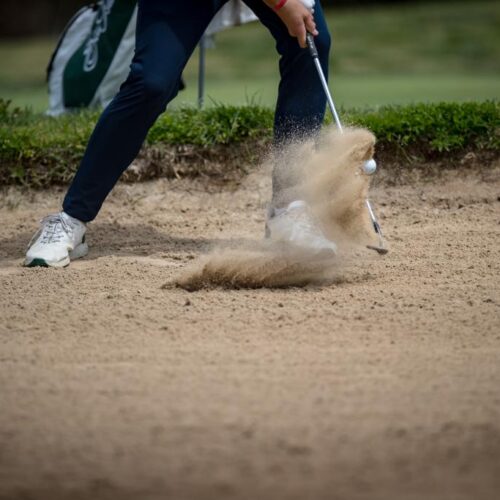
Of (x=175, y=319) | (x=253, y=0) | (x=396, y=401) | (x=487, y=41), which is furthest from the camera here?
(x=487, y=41)

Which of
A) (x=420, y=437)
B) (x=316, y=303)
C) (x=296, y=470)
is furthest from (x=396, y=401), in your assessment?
(x=316, y=303)

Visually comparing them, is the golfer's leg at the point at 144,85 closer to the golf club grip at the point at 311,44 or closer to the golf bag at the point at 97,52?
the golf club grip at the point at 311,44

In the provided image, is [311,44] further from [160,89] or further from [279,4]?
[160,89]

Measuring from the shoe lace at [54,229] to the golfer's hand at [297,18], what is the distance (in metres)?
1.14

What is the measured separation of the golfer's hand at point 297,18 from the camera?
3.55m

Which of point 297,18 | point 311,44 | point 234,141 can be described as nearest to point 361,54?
point 234,141

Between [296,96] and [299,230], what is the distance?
0.60 meters

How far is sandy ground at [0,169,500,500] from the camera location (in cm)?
204

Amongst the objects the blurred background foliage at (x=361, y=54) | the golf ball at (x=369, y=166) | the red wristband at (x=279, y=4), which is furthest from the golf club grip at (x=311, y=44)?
the blurred background foliage at (x=361, y=54)

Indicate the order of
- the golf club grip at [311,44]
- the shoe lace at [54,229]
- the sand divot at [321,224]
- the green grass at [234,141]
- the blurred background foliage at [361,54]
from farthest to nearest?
the blurred background foliage at [361,54]
the green grass at [234,141]
the shoe lace at [54,229]
the golf club grip at [311,44]
the sand divot at [321,224]

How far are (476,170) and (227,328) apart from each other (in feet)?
7.30

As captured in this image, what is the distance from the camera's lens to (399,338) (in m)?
2.91

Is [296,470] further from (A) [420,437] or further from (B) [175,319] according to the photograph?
(B) [175,319]

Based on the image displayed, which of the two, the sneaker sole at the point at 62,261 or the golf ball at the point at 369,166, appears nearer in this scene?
the golf ball at the point at 369,166
